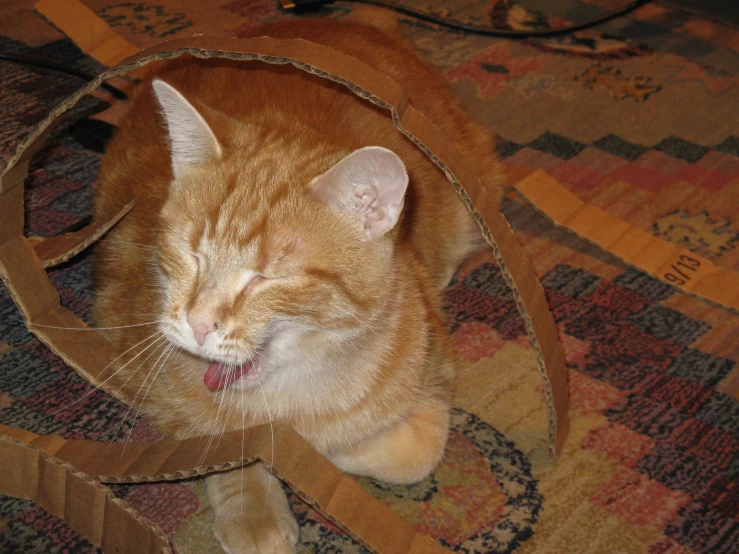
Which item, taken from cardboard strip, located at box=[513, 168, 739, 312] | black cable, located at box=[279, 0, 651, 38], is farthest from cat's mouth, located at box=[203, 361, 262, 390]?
black cable, located at box=[279, 0, 651, 38]

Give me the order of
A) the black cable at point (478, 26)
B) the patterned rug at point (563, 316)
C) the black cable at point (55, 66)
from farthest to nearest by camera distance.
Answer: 1. the black cable at point (478, 26)
2. the black cable at point (55, 66)
3. the patterned rug at point (563, 316)

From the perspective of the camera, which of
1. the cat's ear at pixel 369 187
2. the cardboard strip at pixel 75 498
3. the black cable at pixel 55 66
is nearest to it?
the cat's ear at pixel 369 187

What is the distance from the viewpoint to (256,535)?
1.17 meters

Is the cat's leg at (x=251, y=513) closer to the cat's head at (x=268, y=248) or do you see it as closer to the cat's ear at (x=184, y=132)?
the cat's head at (x=268, y=248)

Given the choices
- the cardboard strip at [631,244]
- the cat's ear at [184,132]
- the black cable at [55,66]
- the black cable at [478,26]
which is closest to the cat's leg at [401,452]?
the cat's ear at [184,132]

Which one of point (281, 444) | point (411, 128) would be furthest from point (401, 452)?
point (411, 128)

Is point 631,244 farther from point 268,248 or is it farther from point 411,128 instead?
point 268,248

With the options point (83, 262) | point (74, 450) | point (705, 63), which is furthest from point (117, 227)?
point (705, 63)

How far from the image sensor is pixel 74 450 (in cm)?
125

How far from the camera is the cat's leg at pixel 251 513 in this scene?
117cm

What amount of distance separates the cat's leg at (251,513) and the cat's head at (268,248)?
197 mm

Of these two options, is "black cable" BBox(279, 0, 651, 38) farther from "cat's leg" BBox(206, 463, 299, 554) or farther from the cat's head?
"cat's leg" BBox(206, 463, 299, 554)

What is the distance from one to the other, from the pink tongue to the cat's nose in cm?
9

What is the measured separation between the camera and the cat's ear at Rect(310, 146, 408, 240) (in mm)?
1003
